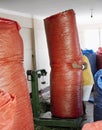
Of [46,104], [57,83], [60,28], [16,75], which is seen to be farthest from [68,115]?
[16,75]

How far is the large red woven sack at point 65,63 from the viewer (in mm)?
3301

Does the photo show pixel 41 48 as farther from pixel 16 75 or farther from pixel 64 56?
pixel 16 75

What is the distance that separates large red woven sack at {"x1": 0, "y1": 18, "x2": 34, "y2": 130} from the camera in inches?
76.9

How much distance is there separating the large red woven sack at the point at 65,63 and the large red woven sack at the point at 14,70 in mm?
1243

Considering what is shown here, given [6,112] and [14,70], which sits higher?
[14,70]

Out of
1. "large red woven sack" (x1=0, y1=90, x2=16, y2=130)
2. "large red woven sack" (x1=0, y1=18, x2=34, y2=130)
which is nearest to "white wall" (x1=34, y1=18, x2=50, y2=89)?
"large red woven sack" (x1=0, y1=18, x2=34, y2=130)

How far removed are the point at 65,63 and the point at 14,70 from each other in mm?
1413

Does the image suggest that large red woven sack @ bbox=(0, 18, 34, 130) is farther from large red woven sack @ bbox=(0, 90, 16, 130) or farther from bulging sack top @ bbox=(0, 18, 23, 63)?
large red woven sack @ bbox=(0, 90, 16, 130)

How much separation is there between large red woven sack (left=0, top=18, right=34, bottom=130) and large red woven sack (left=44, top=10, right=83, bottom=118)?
49.0 inches

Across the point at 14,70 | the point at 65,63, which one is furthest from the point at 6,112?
the point at 65,63

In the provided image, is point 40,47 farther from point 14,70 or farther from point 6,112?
point 6,112

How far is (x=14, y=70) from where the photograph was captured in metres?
2.04

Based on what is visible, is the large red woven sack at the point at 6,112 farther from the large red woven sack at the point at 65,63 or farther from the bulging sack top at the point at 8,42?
the large red woven sack at the point at 65,63

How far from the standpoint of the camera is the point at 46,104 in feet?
13.9
